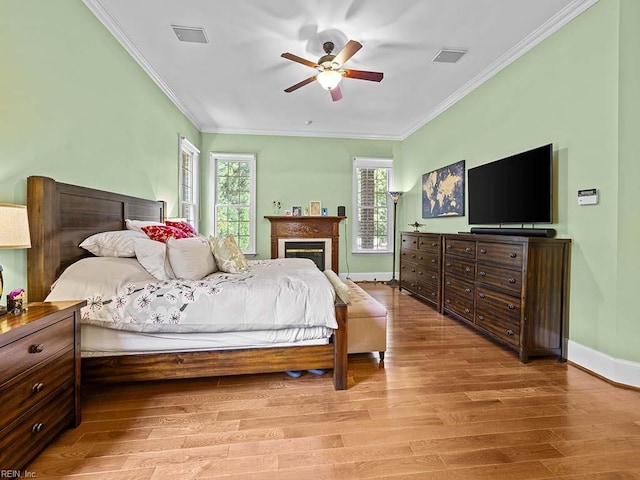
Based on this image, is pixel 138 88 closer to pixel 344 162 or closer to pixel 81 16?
pixel 81 16

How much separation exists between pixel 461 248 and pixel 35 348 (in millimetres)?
3577

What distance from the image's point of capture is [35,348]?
137cm

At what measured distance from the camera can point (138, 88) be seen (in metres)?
3.21

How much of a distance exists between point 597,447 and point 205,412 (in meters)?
2.17

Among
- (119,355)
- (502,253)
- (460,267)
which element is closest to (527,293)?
(502,253)

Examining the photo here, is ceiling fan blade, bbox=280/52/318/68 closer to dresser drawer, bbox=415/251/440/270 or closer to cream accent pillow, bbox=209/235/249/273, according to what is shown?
cream accent pillow, bbox=209/235/249/273

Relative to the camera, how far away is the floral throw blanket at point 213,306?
1894 millimetres

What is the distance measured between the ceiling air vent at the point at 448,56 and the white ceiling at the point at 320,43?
76mm

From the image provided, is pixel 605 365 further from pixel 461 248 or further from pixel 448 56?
pixel 448 56

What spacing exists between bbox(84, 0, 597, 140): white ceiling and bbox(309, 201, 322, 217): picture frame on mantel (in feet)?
5.88

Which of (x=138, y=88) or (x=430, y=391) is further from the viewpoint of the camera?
(x=138, y=88)

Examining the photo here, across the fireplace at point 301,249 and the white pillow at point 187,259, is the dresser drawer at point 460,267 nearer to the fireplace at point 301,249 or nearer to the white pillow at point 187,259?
the fireplace at point 301,249

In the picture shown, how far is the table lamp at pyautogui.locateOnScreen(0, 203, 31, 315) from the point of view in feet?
4.48

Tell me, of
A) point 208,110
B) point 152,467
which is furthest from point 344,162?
point 152,467
